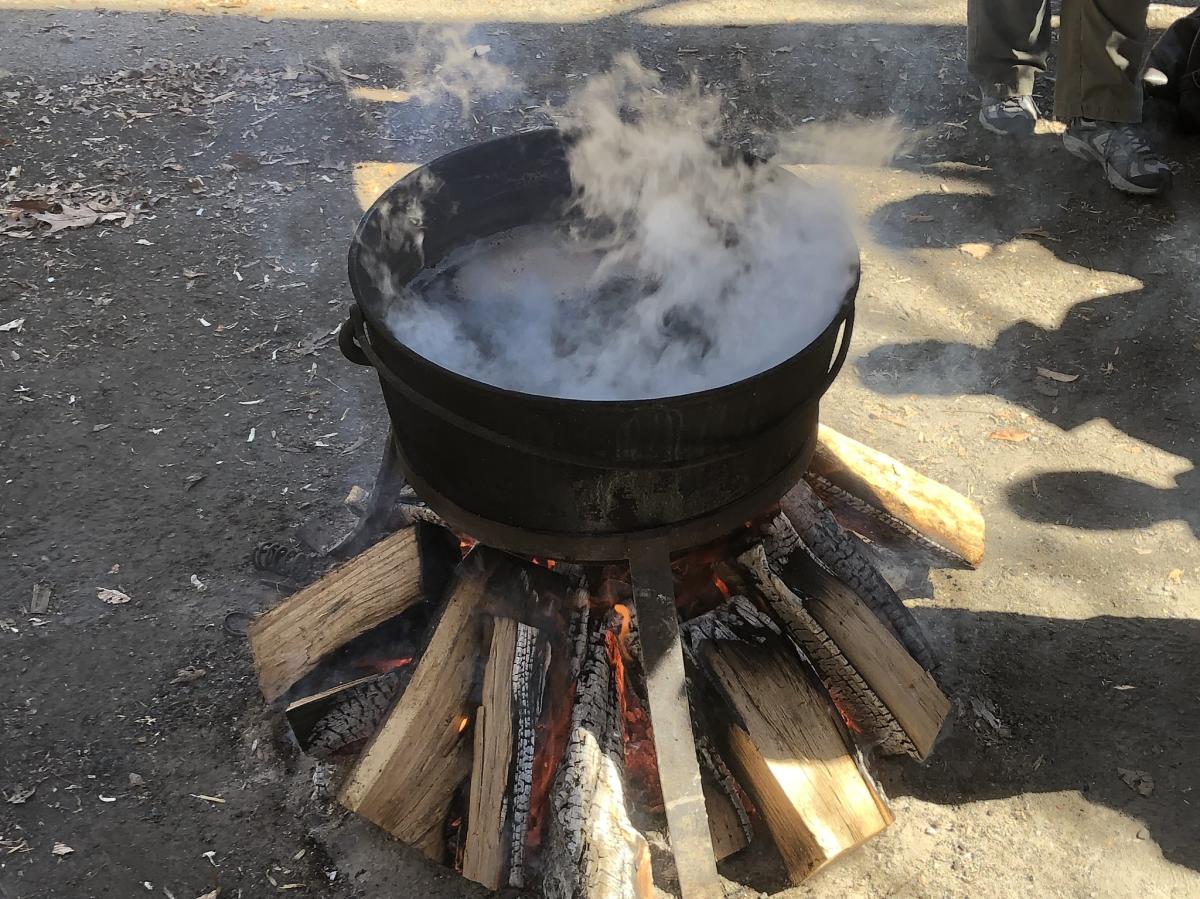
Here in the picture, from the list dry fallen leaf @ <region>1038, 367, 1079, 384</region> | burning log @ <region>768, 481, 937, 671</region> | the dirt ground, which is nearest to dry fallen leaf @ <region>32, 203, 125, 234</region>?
the dirt ground

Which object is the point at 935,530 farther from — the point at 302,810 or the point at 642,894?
the point at 302,810

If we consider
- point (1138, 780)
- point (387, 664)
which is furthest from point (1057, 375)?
point (387, 664)

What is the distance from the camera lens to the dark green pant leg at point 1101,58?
512 cm

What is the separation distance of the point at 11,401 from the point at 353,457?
1.58 meters

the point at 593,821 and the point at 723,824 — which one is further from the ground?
the point at 593,821

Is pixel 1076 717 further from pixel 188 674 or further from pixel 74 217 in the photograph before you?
pixel 74 217

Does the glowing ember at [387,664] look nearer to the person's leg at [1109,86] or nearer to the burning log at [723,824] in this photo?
the burning log at [723,824]

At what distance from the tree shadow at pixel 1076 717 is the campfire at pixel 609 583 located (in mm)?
249

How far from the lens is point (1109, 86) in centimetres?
Answer: 524

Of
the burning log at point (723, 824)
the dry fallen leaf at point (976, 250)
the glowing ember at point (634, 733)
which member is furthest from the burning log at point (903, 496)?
the dry fallen leaf at point (976, 250)

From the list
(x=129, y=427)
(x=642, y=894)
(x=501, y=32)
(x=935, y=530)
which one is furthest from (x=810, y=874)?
(x=501, y=32)

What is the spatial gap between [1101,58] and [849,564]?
12.7ft

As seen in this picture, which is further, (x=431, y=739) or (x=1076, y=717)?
(x=1076, y=717)

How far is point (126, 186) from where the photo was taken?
5.42 meters
